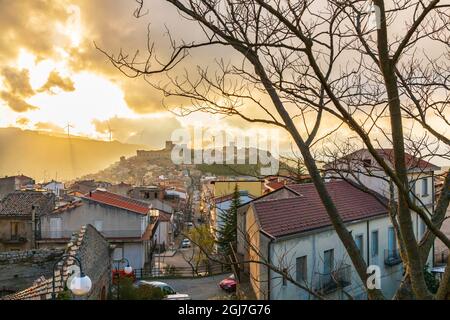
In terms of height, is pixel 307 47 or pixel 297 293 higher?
pixel 307 47

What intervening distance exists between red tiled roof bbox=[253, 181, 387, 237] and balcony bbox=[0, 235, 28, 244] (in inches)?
535

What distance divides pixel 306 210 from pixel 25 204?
1540cm

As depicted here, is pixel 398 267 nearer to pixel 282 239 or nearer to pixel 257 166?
pixel 282 239

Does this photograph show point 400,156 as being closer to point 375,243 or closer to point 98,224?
point 375,243

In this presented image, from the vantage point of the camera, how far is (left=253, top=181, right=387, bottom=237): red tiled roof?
9409mm

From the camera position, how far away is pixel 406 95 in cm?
401

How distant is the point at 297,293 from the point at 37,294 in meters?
5.15

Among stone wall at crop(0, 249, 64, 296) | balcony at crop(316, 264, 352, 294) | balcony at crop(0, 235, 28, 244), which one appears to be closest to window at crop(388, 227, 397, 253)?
balcony at crop(316, 264, 352, 294)

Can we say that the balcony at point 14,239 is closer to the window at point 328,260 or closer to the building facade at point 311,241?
the building facade at point 311,241

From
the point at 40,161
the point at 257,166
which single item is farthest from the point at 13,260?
the point at 40,161

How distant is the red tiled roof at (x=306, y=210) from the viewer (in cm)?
941

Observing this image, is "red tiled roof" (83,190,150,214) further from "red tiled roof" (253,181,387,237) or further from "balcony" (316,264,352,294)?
"balcony" (316,264,352,294)

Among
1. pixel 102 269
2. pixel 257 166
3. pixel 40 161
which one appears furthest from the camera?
pixel 40 161

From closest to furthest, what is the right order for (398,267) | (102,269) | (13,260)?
(102,269)
(13,260)
(398,267)
